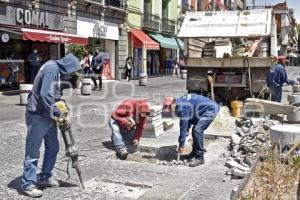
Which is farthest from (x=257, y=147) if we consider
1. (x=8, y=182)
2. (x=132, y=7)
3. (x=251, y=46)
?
(x=132, y=7)

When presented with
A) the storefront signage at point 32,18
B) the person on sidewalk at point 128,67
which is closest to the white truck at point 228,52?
the storefront signage at point 32,18

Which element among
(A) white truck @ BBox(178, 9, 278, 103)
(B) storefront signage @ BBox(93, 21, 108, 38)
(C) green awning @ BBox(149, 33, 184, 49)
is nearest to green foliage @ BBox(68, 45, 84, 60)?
(B) storefront signage @ BBox(93, 21, 108, 38)

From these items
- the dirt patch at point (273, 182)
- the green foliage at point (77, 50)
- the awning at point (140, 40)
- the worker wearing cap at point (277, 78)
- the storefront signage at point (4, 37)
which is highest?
the awning at point (140, 40)

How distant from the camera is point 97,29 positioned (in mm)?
28047

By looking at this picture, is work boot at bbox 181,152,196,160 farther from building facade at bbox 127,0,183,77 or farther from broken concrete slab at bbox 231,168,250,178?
building facade at bbox 127,0,183,77

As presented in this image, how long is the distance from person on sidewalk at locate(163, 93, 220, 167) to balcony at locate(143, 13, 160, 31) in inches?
1121

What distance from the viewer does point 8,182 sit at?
6375 millimetres

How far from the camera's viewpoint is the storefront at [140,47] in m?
33.4

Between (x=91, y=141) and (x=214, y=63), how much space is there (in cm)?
581

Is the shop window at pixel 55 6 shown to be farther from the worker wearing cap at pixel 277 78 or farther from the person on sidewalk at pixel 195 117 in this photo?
the person on sidewalk at pixel 195 117

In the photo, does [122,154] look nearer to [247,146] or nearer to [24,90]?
[247,146]

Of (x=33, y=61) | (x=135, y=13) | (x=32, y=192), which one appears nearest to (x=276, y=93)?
(x=32, y=192)

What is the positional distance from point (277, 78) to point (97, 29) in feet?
54.6

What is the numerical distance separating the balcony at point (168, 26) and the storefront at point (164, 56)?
1.91 feet
